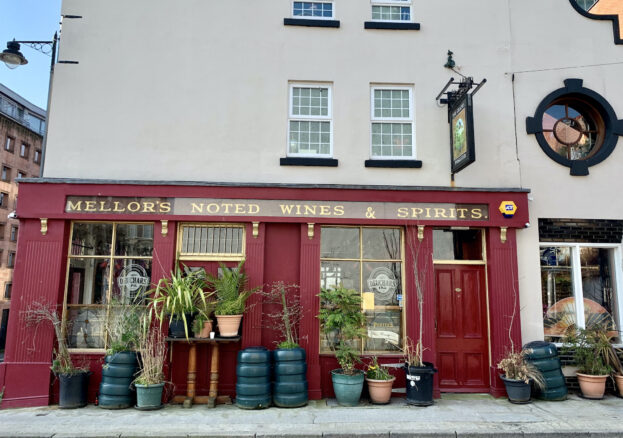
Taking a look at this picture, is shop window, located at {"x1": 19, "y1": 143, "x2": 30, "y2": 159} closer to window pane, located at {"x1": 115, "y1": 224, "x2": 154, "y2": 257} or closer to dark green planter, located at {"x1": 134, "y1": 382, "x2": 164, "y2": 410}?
window pane, located at {"x1": 115, "y1": 224, "x2": 154, "y2": 257}

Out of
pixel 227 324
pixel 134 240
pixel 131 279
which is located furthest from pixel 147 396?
pixel 134 240

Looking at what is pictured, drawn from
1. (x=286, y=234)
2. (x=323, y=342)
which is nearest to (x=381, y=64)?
(x=286, y=234)

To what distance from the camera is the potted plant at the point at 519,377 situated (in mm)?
8375

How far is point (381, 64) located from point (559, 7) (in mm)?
4010

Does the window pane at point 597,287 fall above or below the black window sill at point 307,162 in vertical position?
below

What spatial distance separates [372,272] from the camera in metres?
9.37

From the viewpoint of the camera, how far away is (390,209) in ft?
30.2

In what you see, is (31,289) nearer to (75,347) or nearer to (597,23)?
(75,347)

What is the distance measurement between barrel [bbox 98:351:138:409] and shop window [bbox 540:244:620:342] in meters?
7.72

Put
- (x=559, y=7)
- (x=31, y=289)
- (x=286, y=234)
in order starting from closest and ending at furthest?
(x=31, y=289) < (x=286, y=234) < (x=559, y=7)

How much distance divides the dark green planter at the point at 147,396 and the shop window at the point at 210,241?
2400 mm

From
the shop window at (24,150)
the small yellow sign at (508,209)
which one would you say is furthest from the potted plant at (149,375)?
the shop window at (24,150)

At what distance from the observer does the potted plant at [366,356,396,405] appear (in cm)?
835

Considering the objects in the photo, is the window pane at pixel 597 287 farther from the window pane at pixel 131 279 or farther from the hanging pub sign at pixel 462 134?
the window pane at pixel 131 279
